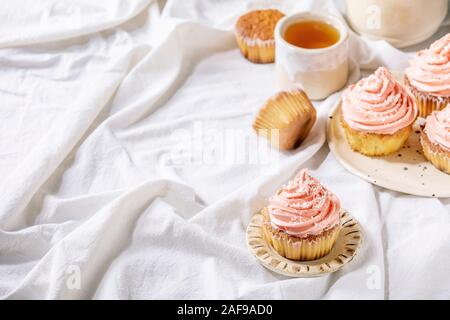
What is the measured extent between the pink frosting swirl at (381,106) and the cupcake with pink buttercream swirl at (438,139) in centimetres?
3

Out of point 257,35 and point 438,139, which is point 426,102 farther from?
point 257,35

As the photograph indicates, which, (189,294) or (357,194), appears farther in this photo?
(357,194)

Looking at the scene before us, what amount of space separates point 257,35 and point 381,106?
1.11ft

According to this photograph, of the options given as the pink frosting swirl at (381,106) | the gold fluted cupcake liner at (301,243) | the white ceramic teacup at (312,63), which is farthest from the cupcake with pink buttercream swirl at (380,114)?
the gold fluted cupcake liner at (301,243)

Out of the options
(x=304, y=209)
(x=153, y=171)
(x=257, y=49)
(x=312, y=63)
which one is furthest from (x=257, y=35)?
(x=304, y=209)

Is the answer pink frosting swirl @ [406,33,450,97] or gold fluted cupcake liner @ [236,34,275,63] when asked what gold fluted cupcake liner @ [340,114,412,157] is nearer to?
pink frosting swirl @ [406,33,450,97]

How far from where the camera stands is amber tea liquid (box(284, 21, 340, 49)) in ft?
4.84

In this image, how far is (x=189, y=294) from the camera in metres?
1.13

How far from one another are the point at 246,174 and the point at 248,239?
0.16m

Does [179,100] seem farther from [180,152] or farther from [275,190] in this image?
[275,190]

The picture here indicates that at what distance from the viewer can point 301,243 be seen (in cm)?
113
